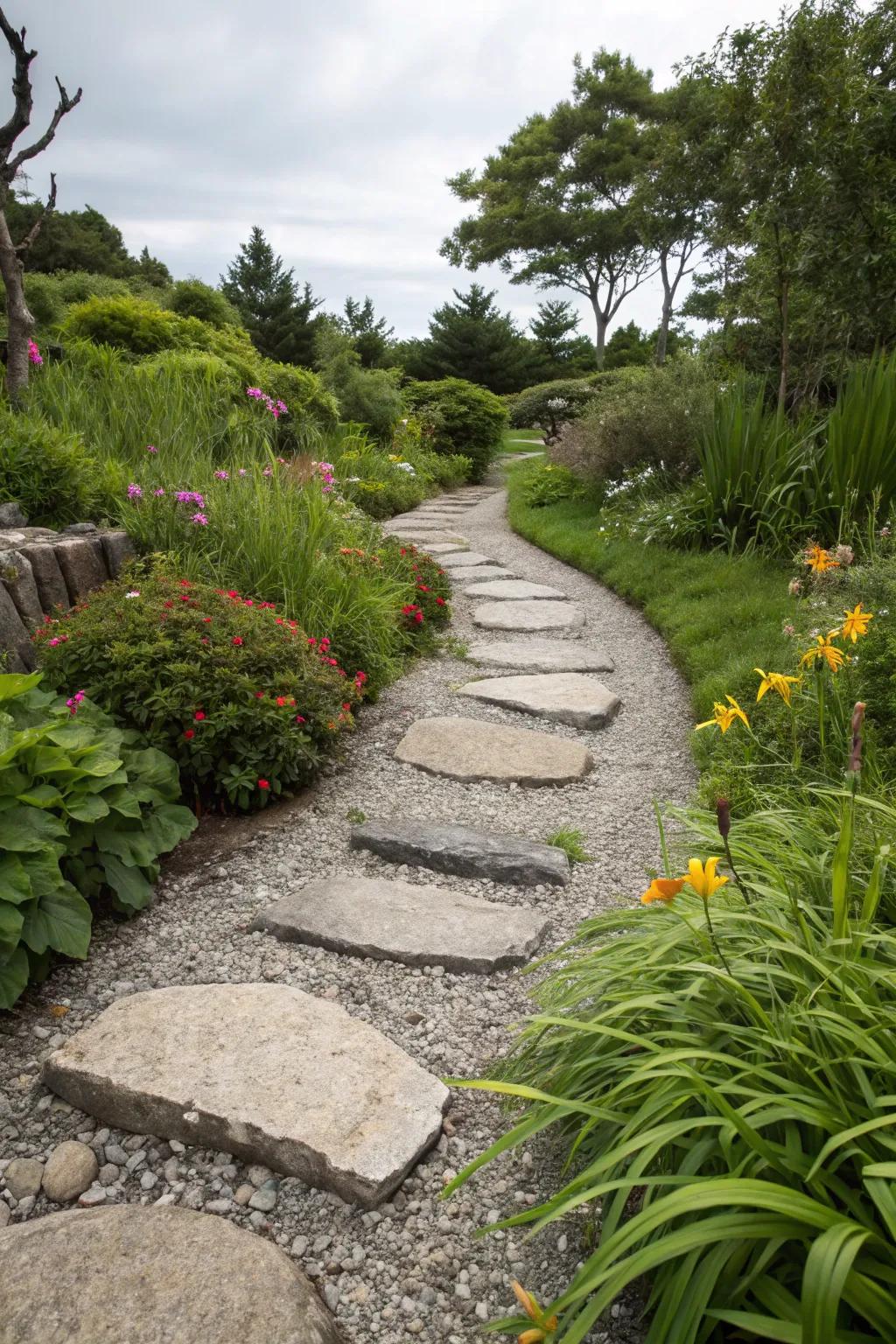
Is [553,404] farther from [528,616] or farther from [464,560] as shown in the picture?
[528,616]

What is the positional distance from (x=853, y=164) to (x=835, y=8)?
60.4 inches

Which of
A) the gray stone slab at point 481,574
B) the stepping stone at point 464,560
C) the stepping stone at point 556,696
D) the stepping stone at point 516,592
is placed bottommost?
the stepping stone at point 556,696

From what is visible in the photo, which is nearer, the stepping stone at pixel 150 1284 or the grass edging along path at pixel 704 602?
the stepping stone at pixel 150 1284

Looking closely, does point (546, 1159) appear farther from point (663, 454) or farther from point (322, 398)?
point (322, 398)

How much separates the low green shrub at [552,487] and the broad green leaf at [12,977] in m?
8.27

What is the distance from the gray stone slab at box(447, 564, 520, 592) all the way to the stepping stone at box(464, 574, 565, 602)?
0.14 m

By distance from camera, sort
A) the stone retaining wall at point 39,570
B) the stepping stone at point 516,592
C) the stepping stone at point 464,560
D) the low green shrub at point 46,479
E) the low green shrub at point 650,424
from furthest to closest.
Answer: the low green shrub at point 650,424 → the stepping stone at point 464,560 → the stepping stone at point 516,592 → the low green shrub at point 46,479 → the stone retaining wall at point 39,570

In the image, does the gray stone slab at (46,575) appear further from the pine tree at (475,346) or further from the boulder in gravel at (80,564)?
the pine tree at (475,346)

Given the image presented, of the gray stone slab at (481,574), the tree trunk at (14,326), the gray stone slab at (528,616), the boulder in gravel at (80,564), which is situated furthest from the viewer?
the gray stone slab at (481,574)

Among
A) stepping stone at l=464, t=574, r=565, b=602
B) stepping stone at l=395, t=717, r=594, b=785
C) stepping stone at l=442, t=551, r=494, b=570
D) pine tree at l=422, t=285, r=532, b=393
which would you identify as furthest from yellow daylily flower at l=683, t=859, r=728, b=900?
pine tree at l=422, t=285, r=532, b=393

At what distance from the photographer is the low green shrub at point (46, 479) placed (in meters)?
4.11

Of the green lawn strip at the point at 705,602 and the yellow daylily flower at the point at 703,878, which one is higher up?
the yellow daylily flower at the point at 703,878

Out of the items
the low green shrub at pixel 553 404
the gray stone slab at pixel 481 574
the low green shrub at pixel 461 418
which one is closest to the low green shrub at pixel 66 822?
the gray stone slab at pixel 481 574

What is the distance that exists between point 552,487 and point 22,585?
24.0 feet
